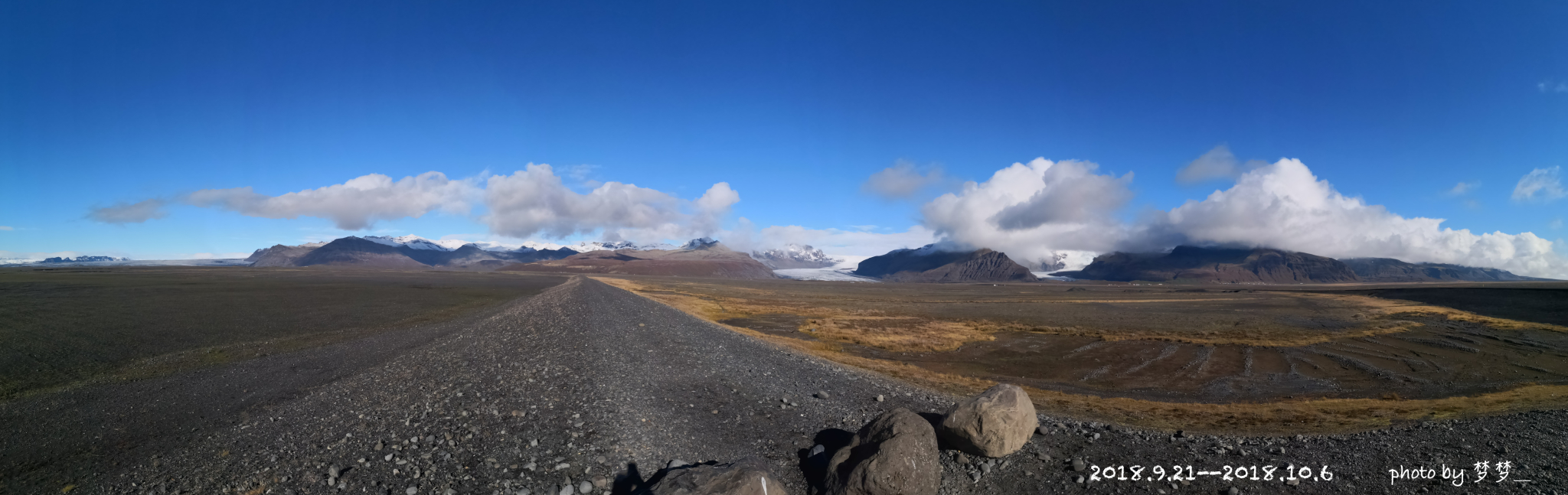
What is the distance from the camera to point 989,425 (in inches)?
388

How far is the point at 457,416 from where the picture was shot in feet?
39.2

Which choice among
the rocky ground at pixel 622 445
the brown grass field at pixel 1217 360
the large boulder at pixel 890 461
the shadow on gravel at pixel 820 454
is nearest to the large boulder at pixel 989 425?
the rocky ground at pixel 622 445

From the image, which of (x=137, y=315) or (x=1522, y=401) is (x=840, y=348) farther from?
(x=137, y=315)

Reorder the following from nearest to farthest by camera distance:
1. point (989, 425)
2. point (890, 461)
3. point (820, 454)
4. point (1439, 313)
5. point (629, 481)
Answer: point (890, 461) → point (629, 481) → point (989, 425) → point (820, 454) → point (1439, 313)

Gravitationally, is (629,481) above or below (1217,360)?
above

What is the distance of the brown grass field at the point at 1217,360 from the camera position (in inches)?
664

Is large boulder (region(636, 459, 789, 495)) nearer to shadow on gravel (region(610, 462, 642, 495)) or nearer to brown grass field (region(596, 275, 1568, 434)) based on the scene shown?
shadow on gravel (region(610, 462, 642, 495))

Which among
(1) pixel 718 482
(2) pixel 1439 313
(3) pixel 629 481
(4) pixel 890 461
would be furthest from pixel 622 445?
(2) pixel 1439 313

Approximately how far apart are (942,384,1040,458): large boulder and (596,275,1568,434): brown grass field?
18.8 feet

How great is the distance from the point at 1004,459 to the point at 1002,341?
1079 inches

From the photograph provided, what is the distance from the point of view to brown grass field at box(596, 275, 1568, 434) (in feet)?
55.3

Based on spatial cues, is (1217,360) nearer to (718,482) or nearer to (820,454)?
(820,454)

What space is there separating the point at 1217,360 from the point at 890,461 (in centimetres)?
2851

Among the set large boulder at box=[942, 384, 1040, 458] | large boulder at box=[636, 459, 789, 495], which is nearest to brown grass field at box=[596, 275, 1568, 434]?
large boulder at box=[942, 384, 1040, 458]
